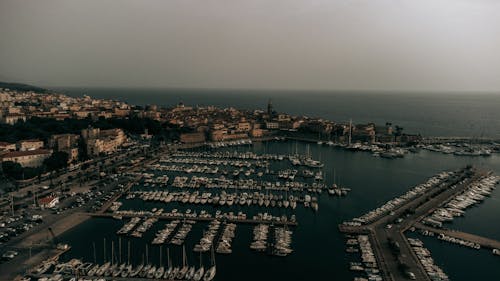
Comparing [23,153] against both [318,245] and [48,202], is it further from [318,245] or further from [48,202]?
[318,245]

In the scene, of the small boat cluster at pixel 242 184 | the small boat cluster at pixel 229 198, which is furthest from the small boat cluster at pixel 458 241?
the small boat cluster at pixel 242 184

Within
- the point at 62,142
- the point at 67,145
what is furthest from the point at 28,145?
the point at 67,145

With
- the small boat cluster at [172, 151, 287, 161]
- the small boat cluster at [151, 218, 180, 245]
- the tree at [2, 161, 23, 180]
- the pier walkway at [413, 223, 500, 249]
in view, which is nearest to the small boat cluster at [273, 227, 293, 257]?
the small boat cluster at [151, 218, 180, 245]

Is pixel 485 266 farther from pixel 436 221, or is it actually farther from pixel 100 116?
pixel 100 116

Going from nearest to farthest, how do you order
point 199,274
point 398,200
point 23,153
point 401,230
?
point 199,274, point 401,230, point 398,200, point 23,153

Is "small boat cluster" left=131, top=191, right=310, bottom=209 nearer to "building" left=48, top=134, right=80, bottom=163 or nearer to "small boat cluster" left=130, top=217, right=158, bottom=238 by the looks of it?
"small boat cluster" left=130, top=217, right=158, bottom=238

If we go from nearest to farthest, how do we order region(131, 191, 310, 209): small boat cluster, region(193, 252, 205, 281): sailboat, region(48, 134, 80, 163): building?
region(193, 252, 205, 281): sailboat < region(131, 191, 310, 209): small boat cluster < region(48, 134, 80, 163): building

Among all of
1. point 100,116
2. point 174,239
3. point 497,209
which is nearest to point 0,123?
point 100,116
